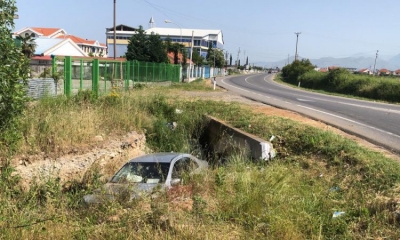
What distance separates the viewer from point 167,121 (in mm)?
15609

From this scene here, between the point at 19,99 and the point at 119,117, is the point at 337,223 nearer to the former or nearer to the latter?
the point at 19,99

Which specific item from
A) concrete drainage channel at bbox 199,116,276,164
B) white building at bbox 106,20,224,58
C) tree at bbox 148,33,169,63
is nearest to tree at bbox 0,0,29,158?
concrete drainage channel at bbox 199,116,276,164

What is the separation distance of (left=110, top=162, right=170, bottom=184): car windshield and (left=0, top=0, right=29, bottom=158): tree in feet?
7.26

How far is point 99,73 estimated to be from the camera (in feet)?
66.7

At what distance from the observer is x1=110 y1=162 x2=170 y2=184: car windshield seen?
6.99 m

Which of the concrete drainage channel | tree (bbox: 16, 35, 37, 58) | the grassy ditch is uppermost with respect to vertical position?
tree (bbox: 16, 35, 37, 58)

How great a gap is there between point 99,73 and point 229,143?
11.3 meters

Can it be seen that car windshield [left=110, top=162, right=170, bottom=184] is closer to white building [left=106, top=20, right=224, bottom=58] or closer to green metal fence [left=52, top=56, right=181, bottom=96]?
green metal fence [left=52, top=56, right=181, bottom=96]

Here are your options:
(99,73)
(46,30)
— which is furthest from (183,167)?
(46,30)

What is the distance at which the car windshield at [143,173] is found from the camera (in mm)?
6988

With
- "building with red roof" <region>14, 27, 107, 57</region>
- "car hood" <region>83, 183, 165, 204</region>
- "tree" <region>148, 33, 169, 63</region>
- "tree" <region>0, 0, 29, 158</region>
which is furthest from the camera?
"building with red roof" <region>14, 27, 107, 57</region>

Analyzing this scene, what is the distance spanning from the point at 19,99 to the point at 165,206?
11.7ft

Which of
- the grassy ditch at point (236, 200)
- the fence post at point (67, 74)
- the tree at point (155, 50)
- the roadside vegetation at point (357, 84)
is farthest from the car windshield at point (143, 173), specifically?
the tree at point (155, 50)

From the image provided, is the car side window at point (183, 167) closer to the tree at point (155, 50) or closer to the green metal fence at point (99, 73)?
the green metal fence at point (99, 73)
